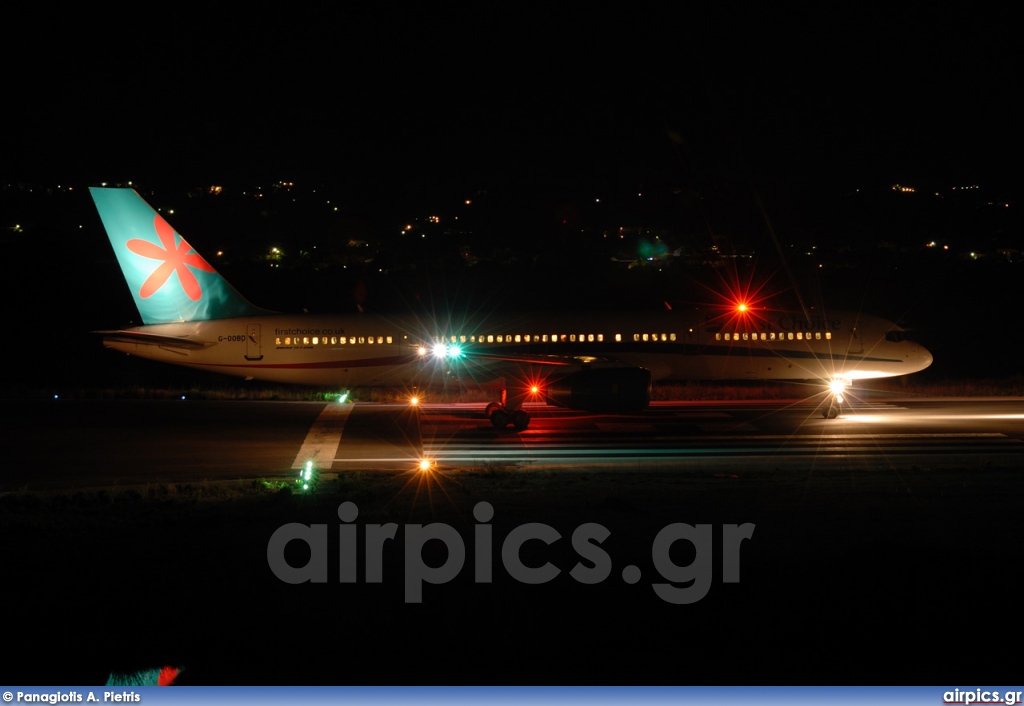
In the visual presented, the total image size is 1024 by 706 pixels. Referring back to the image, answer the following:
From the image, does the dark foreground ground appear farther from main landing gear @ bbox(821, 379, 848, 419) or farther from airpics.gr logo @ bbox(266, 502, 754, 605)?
main landing gear @ bbox(821, 379, 848, 419)

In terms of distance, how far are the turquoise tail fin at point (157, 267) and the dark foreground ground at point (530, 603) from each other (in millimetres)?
22716

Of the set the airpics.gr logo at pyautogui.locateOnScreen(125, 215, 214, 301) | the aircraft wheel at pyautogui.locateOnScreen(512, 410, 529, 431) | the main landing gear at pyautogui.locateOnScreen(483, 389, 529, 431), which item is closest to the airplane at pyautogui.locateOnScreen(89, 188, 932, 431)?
the airpics.gr logo at pyautogui.locateOnScreen(125, 215, 214, 301)

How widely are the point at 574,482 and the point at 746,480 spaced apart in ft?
9.52

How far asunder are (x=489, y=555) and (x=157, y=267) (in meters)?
28.3

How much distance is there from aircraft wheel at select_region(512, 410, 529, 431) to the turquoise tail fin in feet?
49.3

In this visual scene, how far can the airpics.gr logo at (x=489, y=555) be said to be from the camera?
32.5 feet

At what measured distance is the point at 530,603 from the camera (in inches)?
362

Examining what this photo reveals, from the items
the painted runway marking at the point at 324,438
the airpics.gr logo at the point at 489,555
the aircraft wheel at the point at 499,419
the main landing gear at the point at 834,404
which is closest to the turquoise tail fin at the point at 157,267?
the painted runway marking at the point at 324,438

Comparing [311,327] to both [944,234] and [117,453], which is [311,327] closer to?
[117,453]

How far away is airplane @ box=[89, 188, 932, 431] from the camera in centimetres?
A: 3550

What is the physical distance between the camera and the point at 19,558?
11016 millimetres

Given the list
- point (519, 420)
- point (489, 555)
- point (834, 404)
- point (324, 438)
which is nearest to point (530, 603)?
point (489, 555)

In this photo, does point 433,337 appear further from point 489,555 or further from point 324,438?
point 489,555

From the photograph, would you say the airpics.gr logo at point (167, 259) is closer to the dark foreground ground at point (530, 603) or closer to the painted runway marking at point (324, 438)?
the painted runway marking at point (324, 438)
